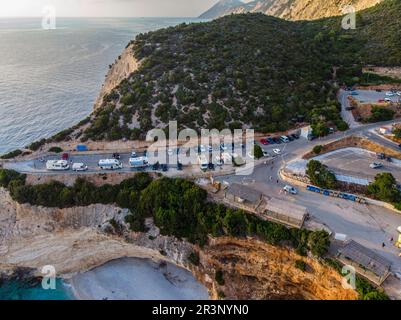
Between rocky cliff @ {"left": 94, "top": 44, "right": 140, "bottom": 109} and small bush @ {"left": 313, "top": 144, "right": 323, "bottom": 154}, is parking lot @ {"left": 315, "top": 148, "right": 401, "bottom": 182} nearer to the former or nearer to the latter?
small bush @ {"left": 313, "top": 144, "right": 323, "bottom": 154}

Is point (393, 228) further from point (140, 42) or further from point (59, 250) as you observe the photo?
point (140, 42)

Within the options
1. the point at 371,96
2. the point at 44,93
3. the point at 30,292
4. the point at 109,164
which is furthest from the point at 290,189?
the point at 44,93

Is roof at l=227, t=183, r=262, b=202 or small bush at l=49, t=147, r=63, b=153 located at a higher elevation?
small bush at l=49, t=147, r=63, b=153

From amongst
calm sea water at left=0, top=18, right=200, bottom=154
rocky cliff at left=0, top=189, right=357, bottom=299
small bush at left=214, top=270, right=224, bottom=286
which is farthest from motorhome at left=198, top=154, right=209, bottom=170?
calm sea water at left=0, top=18, right=200, bottom=154

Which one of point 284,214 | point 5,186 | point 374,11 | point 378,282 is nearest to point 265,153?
point 284,214

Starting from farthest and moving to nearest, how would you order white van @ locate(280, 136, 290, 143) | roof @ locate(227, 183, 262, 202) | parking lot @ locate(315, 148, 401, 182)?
1. white van @ locate(280, 136, 290, 143)
2. parking lot @ locate(315, 148, 401, 182)
3. roof @ locate(227, 183, 262, 202)

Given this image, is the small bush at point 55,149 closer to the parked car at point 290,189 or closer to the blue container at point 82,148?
the blue container at point 82,148
